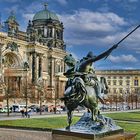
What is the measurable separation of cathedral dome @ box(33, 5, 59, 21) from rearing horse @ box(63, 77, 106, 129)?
92.7 meters

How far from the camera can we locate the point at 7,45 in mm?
84812

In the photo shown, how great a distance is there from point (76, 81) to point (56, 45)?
300 ft

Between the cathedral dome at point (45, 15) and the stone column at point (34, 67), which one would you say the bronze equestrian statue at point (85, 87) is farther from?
the cathedral dome at point (45, 15)

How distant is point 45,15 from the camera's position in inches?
4328

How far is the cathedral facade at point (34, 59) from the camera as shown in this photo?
78.9 metres

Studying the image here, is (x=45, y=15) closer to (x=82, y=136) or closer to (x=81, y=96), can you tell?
(x=81, y=96)

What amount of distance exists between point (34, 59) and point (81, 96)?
252 ft

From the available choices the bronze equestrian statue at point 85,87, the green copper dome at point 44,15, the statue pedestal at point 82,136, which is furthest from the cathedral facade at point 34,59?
the statue pedestal at point 82,136

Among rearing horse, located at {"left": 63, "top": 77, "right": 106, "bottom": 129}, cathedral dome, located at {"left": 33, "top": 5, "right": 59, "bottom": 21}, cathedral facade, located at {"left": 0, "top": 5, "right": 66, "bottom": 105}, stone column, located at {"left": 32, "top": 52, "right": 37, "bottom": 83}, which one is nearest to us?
rearing horse, located at {"left": 63, "top": 77, "right": 106, "bottom": 129}

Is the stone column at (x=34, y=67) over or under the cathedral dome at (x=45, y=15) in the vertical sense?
under

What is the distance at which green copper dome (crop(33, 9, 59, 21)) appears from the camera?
110 metres

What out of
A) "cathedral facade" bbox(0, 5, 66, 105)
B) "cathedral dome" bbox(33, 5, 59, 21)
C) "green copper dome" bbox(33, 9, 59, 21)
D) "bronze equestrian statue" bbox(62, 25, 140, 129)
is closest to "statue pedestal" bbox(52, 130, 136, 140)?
"bronze equestrian statue" bbox(62, 25, 140, 129)

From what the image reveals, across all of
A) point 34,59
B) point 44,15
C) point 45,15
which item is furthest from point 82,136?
point 44,15

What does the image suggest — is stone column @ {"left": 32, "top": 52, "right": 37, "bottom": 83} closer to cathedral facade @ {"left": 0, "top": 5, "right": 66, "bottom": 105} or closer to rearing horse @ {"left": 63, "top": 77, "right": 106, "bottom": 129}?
cathedral facade @ {"left": 0, "top": 5, "right": 66, "bottom": 105}
